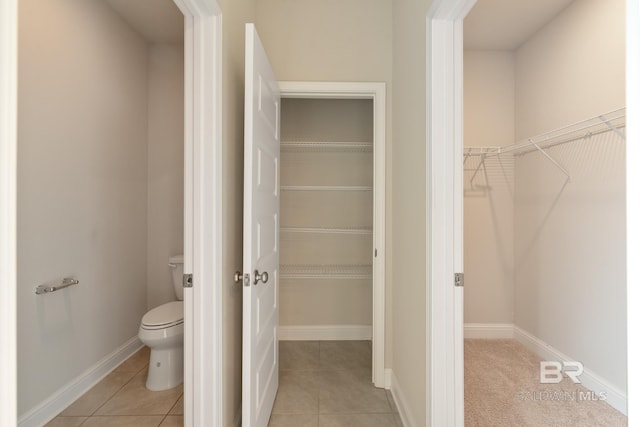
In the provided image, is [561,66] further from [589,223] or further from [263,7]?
[263,7]

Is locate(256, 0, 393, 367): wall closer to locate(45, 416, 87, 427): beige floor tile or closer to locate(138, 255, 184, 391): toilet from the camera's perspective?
locate(138, 255, 184, 391): toilet

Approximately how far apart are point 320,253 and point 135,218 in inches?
66.4

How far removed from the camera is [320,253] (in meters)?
3.03

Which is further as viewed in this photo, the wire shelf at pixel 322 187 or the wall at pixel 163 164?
the wall at pixel 163 164

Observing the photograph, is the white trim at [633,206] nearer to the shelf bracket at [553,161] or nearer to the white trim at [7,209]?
the white trim at [7,209]

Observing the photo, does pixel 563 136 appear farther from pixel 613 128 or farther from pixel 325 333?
pixel 325 333

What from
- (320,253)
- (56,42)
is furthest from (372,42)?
(56,42)

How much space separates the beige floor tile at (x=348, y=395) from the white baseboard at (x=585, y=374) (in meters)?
1.39

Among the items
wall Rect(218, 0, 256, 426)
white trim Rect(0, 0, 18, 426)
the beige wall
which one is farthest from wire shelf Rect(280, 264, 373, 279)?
white trim Rect(0, 0, 18, 426)

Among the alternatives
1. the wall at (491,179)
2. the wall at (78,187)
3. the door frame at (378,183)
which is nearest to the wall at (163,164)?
the wall at (78,187)

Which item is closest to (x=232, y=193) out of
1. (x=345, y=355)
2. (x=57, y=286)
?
(x=57, y=286)

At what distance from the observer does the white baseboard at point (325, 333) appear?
9.74ft

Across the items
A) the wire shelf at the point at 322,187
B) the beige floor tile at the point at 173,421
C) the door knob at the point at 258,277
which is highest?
the wire shelf at the point at 322,187

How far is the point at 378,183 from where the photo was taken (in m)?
2.19
